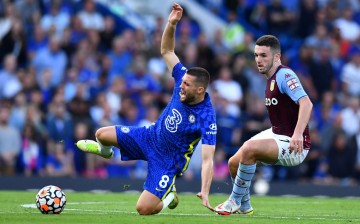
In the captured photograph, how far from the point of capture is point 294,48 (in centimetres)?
2558

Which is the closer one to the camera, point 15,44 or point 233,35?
point 15,44

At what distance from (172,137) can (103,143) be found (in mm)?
1058

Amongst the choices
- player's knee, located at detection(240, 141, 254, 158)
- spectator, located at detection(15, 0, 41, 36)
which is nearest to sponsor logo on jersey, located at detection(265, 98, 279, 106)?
player's knee, located at detection(240, 141, 254, 158)

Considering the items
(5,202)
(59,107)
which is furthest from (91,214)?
(59,107)

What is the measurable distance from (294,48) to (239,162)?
1318 cm

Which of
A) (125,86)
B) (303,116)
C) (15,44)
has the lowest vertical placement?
(303,116)

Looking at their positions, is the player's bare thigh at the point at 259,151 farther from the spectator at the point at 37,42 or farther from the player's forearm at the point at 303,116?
the spectator at the point at 37,42

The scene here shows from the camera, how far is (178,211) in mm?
13734

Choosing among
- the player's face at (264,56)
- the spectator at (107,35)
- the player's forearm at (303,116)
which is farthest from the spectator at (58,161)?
the player's forearm at (303,116)

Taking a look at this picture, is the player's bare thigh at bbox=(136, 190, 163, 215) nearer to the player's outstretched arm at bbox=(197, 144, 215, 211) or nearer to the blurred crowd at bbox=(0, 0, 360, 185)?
the player's outstretched arm at bbox=(197, 144, 215, 211)

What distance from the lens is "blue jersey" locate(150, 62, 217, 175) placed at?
1243cm

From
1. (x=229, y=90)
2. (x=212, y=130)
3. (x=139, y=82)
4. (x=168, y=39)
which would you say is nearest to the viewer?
(x=212, y=130)

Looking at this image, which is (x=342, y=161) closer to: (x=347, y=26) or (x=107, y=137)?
(x=347, y=26)

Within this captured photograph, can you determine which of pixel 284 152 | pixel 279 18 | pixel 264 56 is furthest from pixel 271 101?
pixel 279 18
